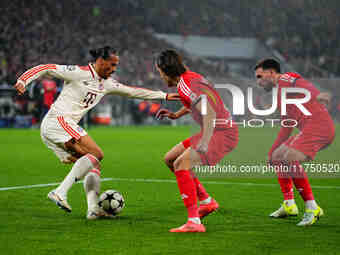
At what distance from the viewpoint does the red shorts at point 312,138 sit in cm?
662

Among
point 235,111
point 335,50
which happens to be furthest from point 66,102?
point 335,50

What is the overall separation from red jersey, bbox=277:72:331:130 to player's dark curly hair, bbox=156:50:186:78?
1191 mm

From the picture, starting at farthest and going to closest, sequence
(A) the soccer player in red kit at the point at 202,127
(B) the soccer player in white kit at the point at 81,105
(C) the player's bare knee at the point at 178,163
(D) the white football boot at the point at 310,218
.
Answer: (B) the soccer player in white kit at the point at 81,105, (D) the white football boot at the point at 310,218, (C) the player's bare knee at the point at 178,163, (A) the soccer player in red kit at the point at 202,127

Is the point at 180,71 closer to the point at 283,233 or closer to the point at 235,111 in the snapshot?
the point at 283,233

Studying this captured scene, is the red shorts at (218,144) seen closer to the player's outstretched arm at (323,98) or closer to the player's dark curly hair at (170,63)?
the player's dark curly hair at (170,63)

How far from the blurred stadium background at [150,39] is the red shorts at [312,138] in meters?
18.9

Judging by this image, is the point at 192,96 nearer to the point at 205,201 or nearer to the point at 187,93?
the point at 187,93

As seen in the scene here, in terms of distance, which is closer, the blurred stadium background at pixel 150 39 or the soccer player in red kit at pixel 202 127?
the soccer player in red kit at pixel 202 127

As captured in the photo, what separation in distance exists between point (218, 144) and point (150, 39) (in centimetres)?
3795

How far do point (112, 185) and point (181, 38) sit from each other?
38.4 metres

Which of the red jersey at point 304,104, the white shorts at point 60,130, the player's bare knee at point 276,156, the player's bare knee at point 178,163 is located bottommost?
the player's bare knee at point 178,163

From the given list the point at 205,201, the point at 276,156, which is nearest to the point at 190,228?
the point at 205,201

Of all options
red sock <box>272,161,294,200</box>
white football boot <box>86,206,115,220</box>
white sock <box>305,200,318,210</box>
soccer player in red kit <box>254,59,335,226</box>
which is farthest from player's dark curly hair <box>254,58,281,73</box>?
white football boot <box>86,206,115,220</box>

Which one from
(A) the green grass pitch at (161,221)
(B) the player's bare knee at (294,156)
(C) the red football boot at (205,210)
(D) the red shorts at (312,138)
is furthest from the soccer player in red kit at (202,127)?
(D) the red shorts at (312,138)
